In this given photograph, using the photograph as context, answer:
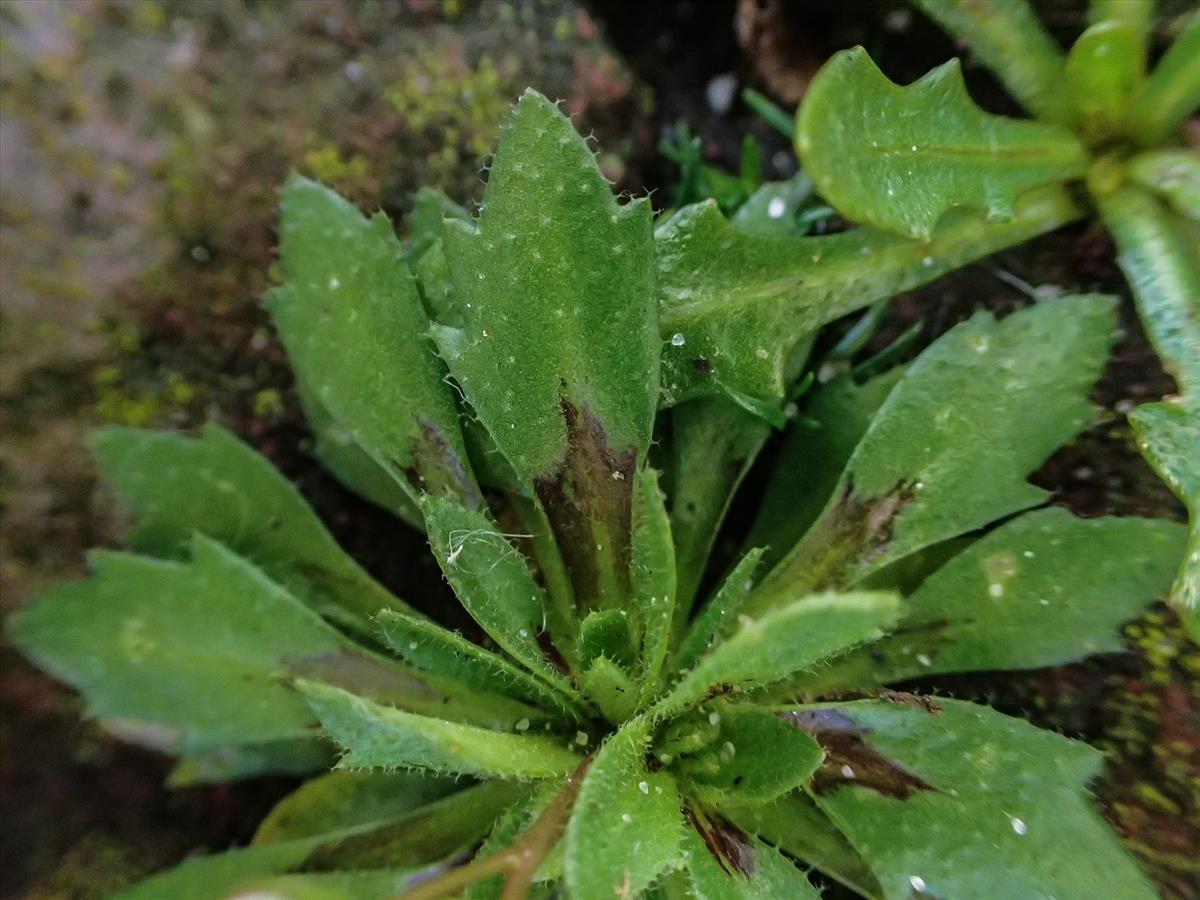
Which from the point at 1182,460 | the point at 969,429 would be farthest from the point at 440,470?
the point at 1182,460

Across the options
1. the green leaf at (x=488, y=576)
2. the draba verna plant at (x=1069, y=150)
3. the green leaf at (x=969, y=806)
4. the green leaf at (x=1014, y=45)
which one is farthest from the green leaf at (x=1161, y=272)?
the green leaf at (x=488, y=576)

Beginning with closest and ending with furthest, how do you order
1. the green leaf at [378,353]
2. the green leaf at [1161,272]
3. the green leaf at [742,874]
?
the green leaf at [742,874] < the green leaf at [1161,272] < the green leaf at [378,353]

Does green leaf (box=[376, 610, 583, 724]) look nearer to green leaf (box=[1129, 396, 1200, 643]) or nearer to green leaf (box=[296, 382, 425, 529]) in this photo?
green leaf (box=[296, 382, 425, 529])

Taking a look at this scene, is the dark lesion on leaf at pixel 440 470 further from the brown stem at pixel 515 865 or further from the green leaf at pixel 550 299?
the brown stem at pixel 515 865

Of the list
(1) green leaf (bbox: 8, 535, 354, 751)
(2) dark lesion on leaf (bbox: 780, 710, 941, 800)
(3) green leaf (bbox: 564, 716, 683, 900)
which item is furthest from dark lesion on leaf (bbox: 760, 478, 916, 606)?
(1) green leaf (bbox: 8, 535, 354, 751)

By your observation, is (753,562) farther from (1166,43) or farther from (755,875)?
(1166,43)

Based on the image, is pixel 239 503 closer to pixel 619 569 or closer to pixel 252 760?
pixel 252 760

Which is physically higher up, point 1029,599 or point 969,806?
point 1029,599
